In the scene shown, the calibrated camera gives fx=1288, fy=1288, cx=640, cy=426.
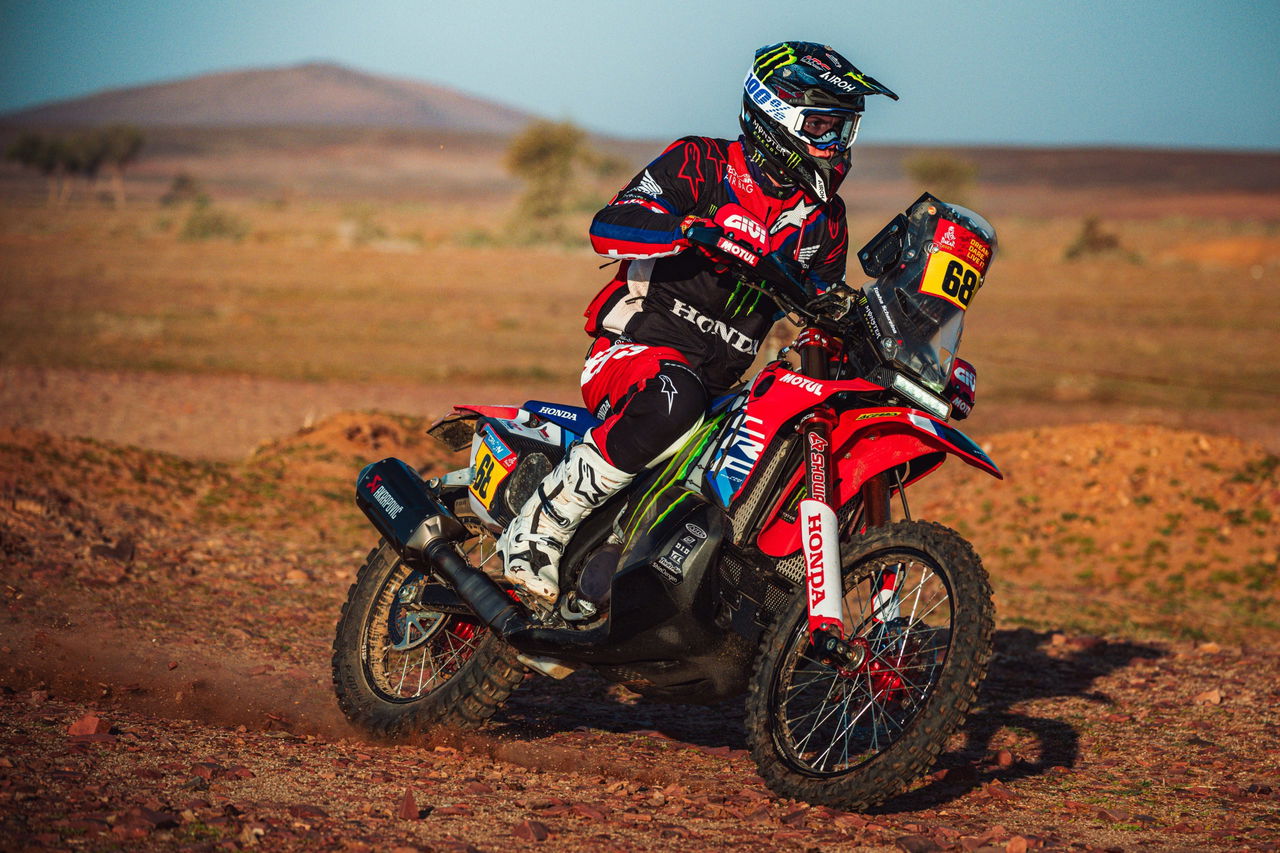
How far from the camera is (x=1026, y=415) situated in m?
18.8

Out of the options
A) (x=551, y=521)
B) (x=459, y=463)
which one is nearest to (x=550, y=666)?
(x=551, y=521)

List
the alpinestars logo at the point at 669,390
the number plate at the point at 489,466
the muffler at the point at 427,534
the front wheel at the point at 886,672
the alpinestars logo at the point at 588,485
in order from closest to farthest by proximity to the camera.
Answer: the front wheel at the point at 886,672
the alpinestars logo at the point at 669,390
the alpinestars logo at the point at 588,485
the muffler at the point at 427,534
the number plate at the point at 489,466

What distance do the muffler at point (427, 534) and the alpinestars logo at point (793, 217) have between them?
1.88 m

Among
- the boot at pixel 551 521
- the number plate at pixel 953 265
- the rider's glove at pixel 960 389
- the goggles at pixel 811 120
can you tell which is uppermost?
the goggles at pixel 811 120

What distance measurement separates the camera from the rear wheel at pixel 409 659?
5.39 metres

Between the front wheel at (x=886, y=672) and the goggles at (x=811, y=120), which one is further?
the goggles at (x=811, y=120)

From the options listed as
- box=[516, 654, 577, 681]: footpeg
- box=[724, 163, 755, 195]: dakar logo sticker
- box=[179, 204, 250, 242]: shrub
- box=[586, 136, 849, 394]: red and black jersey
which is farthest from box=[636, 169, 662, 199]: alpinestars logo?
box=[179, 204, 250, 242]: shrub

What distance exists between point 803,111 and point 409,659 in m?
2.98

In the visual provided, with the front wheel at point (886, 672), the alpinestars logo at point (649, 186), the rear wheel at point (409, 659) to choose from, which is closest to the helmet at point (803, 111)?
the alpinestars logo at point (649, 186)

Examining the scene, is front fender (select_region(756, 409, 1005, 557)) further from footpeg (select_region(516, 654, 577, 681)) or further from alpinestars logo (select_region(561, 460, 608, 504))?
footpeg (select_region(516, 654, 577, 681))

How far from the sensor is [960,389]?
15.3ft

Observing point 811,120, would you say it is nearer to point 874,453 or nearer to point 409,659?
point 874,453

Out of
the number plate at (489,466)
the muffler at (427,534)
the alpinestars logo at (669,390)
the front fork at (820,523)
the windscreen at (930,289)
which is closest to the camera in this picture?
the front fork at (820,523)

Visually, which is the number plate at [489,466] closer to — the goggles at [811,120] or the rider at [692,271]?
the rider at [692,271]
